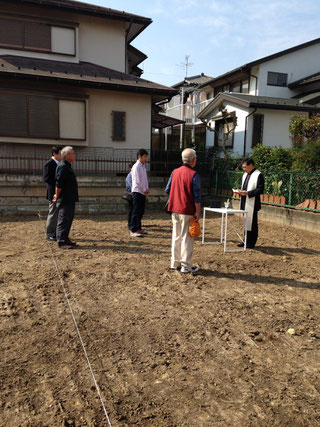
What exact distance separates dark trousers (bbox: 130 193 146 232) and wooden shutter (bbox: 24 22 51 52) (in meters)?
10.1

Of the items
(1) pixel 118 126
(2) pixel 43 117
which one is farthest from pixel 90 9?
(2) pixel 43 117

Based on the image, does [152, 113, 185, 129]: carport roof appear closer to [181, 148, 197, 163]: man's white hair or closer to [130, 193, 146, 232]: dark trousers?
[130, 193, 146, 232]: dark trousers

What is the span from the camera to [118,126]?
547 inches

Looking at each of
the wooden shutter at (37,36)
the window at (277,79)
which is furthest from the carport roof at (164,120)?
the window at (277,79)

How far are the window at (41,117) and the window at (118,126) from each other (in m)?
1.31

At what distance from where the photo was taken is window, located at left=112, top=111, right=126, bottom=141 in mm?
13797

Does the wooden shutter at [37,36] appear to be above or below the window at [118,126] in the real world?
above

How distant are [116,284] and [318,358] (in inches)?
99.3

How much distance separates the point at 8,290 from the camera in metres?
4.07

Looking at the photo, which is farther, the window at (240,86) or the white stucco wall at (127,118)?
the window at (240,86)

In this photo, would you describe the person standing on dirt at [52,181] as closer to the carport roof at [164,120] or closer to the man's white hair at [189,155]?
the man's white hair at [189,155]

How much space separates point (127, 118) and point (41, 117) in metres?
3.47

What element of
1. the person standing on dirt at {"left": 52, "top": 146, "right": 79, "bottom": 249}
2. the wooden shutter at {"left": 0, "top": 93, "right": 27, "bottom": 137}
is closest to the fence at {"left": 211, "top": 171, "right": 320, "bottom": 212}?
the person standing on dirt at {"left": 52, "top": 146, "right": 79, "bottom": 249}

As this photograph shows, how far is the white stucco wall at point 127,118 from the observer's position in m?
Result: 13.6
